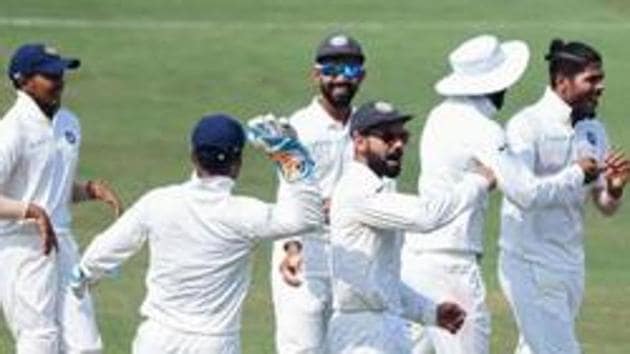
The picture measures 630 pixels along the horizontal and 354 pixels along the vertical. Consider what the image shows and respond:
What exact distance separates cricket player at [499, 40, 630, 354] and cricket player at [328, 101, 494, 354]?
4.60 feet

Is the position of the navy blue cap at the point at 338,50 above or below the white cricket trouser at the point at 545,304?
above

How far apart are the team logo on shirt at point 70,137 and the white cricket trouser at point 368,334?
242cm

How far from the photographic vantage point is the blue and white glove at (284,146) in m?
11.7

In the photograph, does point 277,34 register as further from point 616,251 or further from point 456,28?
point 616,251

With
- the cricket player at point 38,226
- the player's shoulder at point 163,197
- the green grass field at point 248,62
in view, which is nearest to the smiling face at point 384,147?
the player's shoulder at point 163,197

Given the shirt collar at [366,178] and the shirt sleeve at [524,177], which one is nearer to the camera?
the shirt collar at [366,178]

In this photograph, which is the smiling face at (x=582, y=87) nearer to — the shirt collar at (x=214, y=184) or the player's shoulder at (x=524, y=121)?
the player's shoulder at (x=524, y=121)

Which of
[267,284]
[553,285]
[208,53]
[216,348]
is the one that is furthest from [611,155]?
[208,53]

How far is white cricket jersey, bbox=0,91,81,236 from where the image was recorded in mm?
13836

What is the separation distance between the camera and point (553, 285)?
13.9m

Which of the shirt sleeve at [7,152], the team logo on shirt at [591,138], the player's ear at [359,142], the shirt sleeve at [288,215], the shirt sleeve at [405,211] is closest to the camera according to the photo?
the shirt sleeve at [288,215]

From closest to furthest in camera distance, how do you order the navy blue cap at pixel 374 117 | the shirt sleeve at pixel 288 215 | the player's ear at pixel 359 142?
the shirt sleeve at pixel 288 215 < the navy blue cap at pixel 374 117 < the player's ear at pixel 359 142

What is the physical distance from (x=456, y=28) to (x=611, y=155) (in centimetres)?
1637

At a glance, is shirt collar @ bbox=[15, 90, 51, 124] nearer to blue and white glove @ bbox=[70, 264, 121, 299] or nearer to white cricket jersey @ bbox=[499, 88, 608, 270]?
blue and white glove @ bbox=[70, 264, 121, 299]
